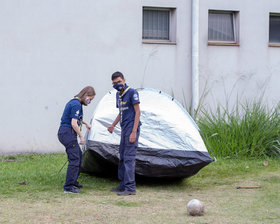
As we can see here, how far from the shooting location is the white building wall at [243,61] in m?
12.6

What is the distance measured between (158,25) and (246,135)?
362 cm

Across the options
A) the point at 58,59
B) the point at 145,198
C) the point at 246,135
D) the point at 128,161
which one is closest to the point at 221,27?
the point at 246,135

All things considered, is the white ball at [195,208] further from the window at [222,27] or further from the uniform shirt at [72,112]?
the window at [222,27]

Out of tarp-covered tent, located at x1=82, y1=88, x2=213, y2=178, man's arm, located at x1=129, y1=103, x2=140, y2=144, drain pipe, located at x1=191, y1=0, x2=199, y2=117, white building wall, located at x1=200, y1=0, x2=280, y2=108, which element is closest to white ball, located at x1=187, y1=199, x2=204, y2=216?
man's arm, located at x1=129, y1=103, x2=140, y2=144

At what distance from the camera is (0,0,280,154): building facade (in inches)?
457

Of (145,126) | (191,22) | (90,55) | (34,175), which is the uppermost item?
(191,22)

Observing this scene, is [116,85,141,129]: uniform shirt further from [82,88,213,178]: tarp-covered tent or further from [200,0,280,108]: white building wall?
[200,0,280,108]: white building wall

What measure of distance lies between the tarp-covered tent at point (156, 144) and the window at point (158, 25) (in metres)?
4.21

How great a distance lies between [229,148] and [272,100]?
2797mm

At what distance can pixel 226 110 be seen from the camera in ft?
39.9

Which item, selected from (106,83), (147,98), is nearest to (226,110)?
(106,83)

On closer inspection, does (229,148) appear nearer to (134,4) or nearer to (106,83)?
(106,83)

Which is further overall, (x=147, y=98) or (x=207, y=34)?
(x=207, y=34)

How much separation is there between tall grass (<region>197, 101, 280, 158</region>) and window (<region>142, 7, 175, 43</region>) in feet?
8.67
